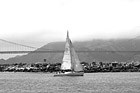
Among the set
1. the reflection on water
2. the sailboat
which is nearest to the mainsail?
the sailboat

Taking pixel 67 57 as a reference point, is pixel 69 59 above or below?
below

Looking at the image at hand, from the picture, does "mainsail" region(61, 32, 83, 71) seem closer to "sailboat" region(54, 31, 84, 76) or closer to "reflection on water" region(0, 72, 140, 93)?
"sailboat" region(54, 31, 84, 76)

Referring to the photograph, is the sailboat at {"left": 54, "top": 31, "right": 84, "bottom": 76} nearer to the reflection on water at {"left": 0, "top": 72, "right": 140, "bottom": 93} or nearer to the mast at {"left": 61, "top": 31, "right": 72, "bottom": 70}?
the mast at {"left": 61, "top": 31, "right": 72, "bottom": 70}

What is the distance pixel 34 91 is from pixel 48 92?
1.62m

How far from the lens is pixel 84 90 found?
1628 inches

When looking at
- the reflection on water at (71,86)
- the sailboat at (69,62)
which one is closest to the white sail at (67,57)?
the sailboat at (69,62)

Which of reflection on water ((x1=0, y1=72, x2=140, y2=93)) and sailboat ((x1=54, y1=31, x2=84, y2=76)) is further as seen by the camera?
sailboat ((x1=54, y1=31, x2=84, y2=76))

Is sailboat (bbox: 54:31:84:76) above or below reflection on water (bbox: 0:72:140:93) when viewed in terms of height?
above

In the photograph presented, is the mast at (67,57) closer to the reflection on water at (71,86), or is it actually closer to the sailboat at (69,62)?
the sailboat at (69,62)

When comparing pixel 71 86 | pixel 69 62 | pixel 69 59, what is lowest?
pixel 71 86

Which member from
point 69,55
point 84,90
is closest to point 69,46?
point 69,55

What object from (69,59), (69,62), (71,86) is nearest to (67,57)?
(69,59)

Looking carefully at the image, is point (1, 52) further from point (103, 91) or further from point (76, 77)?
point (103, 91)

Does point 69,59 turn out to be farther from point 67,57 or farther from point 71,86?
point 71,86
